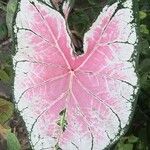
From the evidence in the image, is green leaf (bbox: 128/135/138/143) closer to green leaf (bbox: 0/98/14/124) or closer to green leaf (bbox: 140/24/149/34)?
green leaf (bbox: 140/24/149/34)

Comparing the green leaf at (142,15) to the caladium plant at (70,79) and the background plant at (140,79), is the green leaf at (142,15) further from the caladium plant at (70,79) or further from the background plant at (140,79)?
the caladium plant at (70,79)

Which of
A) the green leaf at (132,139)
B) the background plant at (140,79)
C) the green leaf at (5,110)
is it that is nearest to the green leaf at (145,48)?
the background plant at (140,79)

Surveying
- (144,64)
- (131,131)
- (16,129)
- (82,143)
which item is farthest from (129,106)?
(16,129)

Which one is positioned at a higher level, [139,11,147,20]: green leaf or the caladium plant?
[139,11,147,20]: green leaf

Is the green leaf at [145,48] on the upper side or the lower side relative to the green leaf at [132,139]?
upper

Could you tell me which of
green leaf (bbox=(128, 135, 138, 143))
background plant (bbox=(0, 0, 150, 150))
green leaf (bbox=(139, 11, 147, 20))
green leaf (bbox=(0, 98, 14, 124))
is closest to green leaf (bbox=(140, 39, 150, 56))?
background plant (bbox=(0, 0, 150, 150))

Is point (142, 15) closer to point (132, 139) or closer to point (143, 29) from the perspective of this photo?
point (143, 29)

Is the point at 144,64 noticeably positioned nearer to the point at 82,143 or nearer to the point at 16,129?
the point at 82,143

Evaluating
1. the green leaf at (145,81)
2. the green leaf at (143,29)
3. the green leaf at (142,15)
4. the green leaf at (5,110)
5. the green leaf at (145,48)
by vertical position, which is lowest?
Result: the green leaf at (5,110)

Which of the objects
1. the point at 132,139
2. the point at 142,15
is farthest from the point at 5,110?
the point at 142,15
